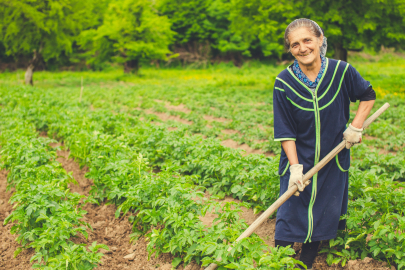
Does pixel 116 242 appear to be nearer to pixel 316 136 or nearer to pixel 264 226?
pixel 264 226

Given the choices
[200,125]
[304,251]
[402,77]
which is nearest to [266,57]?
[402,77]

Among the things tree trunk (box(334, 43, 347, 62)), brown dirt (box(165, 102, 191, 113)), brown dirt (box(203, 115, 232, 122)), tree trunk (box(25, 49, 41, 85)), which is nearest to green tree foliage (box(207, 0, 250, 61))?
tree trunk (box(334, 43, 347, 62))

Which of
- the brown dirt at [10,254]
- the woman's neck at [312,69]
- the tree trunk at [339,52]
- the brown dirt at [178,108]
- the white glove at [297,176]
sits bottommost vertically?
the brown dirt at [10,254]

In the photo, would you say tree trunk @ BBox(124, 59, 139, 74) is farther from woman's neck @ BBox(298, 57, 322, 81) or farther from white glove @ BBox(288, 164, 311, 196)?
white glove @ BBox(288, 164, 311, 196)

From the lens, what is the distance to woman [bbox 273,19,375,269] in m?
2.55

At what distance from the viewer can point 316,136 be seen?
8.52 feet

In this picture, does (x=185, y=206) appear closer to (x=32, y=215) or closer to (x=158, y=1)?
(x=32, y=215)

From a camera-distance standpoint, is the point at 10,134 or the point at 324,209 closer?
the point at 324,209

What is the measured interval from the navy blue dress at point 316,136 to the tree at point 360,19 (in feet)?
31.6

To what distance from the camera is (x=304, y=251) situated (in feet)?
9.48

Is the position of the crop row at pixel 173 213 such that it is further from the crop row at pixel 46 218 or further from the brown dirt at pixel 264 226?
the crop row at pixel 46 218

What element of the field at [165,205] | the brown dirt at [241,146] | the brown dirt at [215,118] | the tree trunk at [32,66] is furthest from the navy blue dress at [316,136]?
the tree trunk at [32,66]

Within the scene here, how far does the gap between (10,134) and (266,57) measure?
3107 cm

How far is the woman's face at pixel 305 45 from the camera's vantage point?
8.16ft
